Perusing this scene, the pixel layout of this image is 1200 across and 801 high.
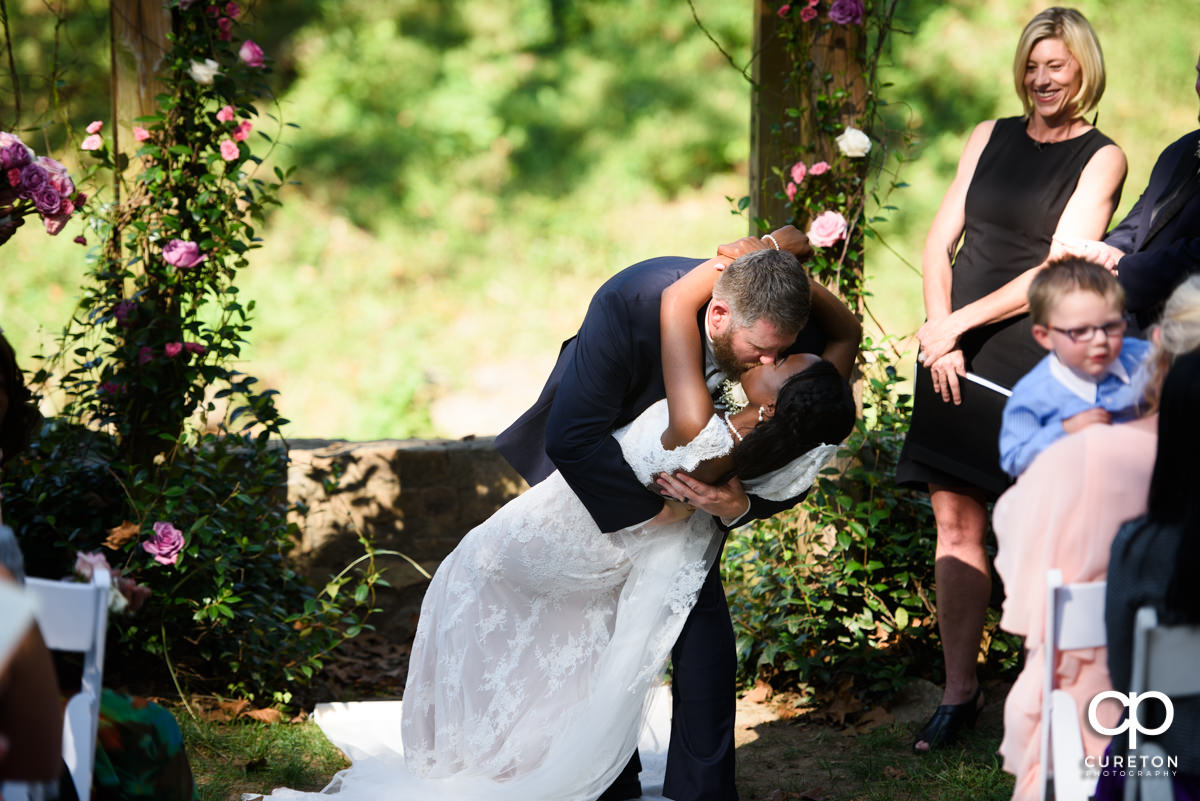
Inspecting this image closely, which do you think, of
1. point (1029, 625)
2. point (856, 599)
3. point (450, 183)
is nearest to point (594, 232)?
point (450, 183)

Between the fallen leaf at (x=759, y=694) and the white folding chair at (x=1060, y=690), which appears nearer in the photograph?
the white folding chair at (x=1060, y=690)

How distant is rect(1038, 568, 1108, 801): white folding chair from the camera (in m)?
1.92

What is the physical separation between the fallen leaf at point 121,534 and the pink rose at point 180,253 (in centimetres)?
80

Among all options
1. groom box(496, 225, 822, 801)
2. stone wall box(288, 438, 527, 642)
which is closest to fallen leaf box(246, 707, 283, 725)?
stone wall box(288, 438, 527, 642)

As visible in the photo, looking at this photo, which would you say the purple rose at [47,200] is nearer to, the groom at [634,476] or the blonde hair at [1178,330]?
the groom at [634,476]

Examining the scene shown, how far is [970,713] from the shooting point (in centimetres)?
347

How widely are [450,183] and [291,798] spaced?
289 inches

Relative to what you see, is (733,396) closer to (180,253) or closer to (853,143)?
(853,143)

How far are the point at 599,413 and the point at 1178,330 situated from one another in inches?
51.5

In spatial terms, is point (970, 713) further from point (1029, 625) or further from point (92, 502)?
point (92, 502)

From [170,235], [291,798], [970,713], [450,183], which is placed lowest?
[291,798]

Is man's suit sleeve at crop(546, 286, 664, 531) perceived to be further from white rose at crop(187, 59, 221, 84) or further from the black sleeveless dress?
white rose at crop(187, 59, 221, 84)

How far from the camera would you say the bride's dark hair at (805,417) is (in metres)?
2.55

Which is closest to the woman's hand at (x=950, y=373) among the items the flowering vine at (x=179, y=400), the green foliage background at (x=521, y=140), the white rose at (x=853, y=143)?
the white rose at (x=853, y=143)
